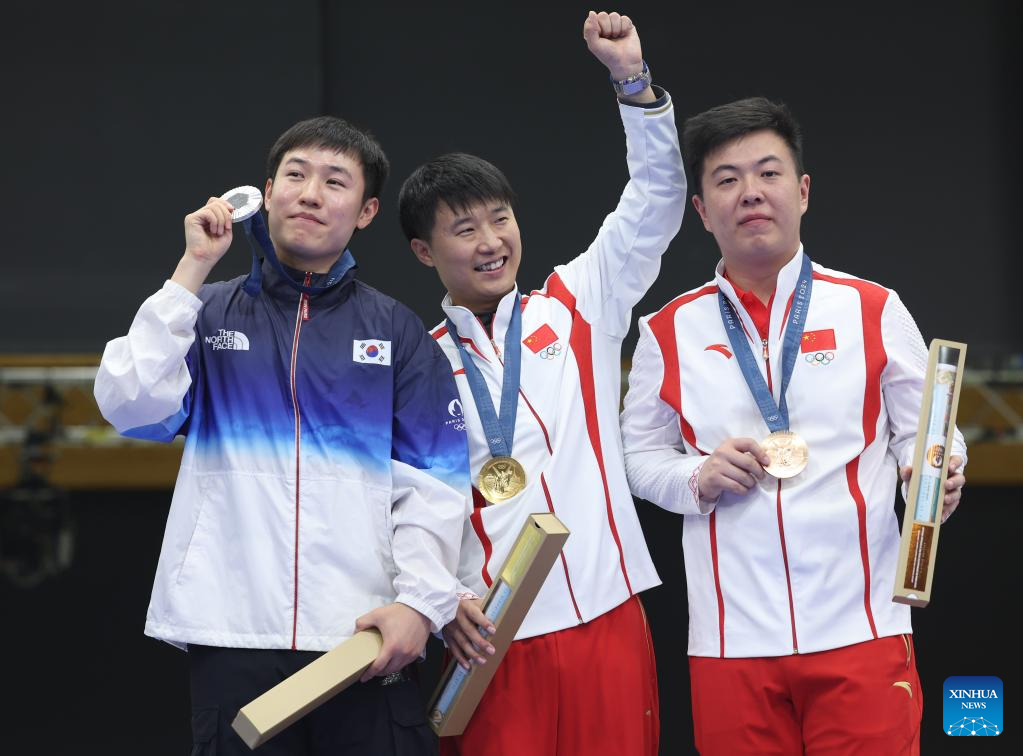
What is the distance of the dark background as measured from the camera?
3.89 metres

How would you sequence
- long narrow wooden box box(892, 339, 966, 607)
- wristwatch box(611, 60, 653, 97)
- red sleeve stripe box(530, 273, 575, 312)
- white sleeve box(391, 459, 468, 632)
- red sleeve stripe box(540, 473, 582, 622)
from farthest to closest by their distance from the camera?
red sleeve stripe box(530, 273, 575, 312), wristwatch box(611, 60, 653, 97), red sleeve stripe box(540, 473, 582, 622), white sleeve box(391, 459, 468, 632), long narrow wooden box box(892, 339, 966, 607)

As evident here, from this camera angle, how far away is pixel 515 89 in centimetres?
404

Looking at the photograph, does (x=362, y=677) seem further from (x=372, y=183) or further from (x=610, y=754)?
(x=372, y=183)

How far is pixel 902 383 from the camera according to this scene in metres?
2.09

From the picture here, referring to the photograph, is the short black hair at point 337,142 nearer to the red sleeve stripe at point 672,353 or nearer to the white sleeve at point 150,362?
the white sleeve at point 150,362

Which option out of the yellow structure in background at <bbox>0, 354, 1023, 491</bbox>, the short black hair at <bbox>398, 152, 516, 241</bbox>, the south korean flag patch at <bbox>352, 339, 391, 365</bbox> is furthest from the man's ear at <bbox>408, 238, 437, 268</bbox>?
the yellow structure in background at <bbox>0, 354, 1023, 491</bbox>

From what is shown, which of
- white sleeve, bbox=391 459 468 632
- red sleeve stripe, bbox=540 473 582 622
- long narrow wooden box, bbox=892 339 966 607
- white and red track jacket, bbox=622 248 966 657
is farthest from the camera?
red sleeve stripe, bbox=540 473 582 622

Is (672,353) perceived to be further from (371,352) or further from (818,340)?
(371,352)

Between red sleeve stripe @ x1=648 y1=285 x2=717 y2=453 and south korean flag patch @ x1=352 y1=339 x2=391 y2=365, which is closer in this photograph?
south korean flag patch @ x1=352 y1=339 x2=391 y2=365

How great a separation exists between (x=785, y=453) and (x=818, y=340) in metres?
0.24

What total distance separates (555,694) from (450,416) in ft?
1.81

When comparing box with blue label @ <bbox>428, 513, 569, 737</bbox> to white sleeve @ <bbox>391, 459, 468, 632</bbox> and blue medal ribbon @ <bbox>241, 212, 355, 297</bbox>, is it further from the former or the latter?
blue medal ribbon @ <bbox>241, 212, 355, 297</bbox>

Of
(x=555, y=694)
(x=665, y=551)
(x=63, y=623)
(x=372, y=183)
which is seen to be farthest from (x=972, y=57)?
(x=63, y=623)

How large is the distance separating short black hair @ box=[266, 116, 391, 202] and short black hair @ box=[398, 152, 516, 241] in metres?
0.17
